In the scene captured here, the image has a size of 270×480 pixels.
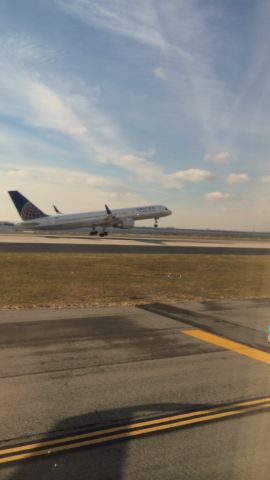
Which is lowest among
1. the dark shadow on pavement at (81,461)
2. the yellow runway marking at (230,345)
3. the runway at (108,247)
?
the dark shadow on pavement at (81,461)

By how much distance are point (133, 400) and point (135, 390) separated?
0.46m

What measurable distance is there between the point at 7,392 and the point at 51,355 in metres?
2.29

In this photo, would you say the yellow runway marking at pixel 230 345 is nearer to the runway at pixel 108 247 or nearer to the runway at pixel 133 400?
the runway at pixel 133 400

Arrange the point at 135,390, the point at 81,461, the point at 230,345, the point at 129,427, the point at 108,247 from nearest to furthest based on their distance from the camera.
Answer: the point at 81,461 → the point at 129,427 → the point at 135,390 → the point at 230,345 → the point at 108,247

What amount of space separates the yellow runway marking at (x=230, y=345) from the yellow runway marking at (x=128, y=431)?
2.61 m

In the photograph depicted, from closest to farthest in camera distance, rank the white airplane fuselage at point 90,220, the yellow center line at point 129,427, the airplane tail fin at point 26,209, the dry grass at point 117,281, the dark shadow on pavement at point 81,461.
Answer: the dark shadow on pavement at point 81,461, the yellow center line at point 129,427, the dry grass at point 117,281, the white airplane fuselage at point 90,220, the airplane tail fin at point 26,209

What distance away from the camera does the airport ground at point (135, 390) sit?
5.19m

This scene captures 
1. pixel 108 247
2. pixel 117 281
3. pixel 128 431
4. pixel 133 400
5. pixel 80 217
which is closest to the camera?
pixel 128 431

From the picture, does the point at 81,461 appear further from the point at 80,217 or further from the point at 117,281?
the point at 80,217

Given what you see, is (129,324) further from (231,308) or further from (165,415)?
(165,415)

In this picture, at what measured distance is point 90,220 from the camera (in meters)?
69.1

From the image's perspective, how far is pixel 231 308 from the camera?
53.3 feet

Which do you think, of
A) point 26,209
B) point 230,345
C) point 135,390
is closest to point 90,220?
point 26,209

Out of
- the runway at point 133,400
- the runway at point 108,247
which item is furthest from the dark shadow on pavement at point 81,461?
the runway at point 108,247
